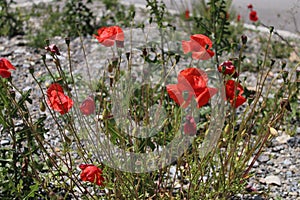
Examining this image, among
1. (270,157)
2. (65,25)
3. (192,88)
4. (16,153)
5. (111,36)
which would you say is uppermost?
(111,36)

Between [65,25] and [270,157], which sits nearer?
[270,157]

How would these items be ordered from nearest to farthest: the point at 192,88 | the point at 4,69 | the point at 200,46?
the point at 192,88, the point at 4,69, the point at 200,46

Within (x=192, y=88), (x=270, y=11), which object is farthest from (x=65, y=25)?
(x=192, y=88)

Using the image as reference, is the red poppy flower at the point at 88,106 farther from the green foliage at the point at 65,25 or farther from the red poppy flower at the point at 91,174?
the green foliage at the point at 65,25

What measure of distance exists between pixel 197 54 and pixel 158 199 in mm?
640

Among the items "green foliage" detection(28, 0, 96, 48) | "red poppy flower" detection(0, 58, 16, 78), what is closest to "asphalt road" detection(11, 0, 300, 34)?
"green foliage" detection(28, 0, 96, 48)

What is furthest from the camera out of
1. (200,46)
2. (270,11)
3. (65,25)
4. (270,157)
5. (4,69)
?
(270,11)

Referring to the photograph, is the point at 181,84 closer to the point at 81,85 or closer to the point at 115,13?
the point at 81,85

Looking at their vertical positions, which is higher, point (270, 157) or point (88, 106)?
point (88, 106)

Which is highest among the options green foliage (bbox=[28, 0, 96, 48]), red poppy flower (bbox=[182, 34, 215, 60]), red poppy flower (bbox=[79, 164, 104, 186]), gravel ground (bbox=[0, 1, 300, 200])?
red poppy flower (bbox=[182, 34, 215, 60])

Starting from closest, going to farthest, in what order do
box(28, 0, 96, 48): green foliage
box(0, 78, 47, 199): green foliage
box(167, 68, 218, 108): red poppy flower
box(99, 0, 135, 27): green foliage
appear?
box(167, 68, 218, 108): red poppy flower
box(0, 78, 47, 199): green foliage
box(28, 0, 96, 48): green foliage
box(99, 0, 135, 27): green foliage

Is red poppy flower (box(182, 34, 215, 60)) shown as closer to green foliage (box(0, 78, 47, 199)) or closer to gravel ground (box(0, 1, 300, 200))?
green foliage (box(0, 78, 47, 199))

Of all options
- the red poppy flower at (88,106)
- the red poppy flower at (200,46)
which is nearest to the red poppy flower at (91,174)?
the red poppy flower at (88,106)

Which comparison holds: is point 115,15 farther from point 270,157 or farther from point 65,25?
point 270,157
